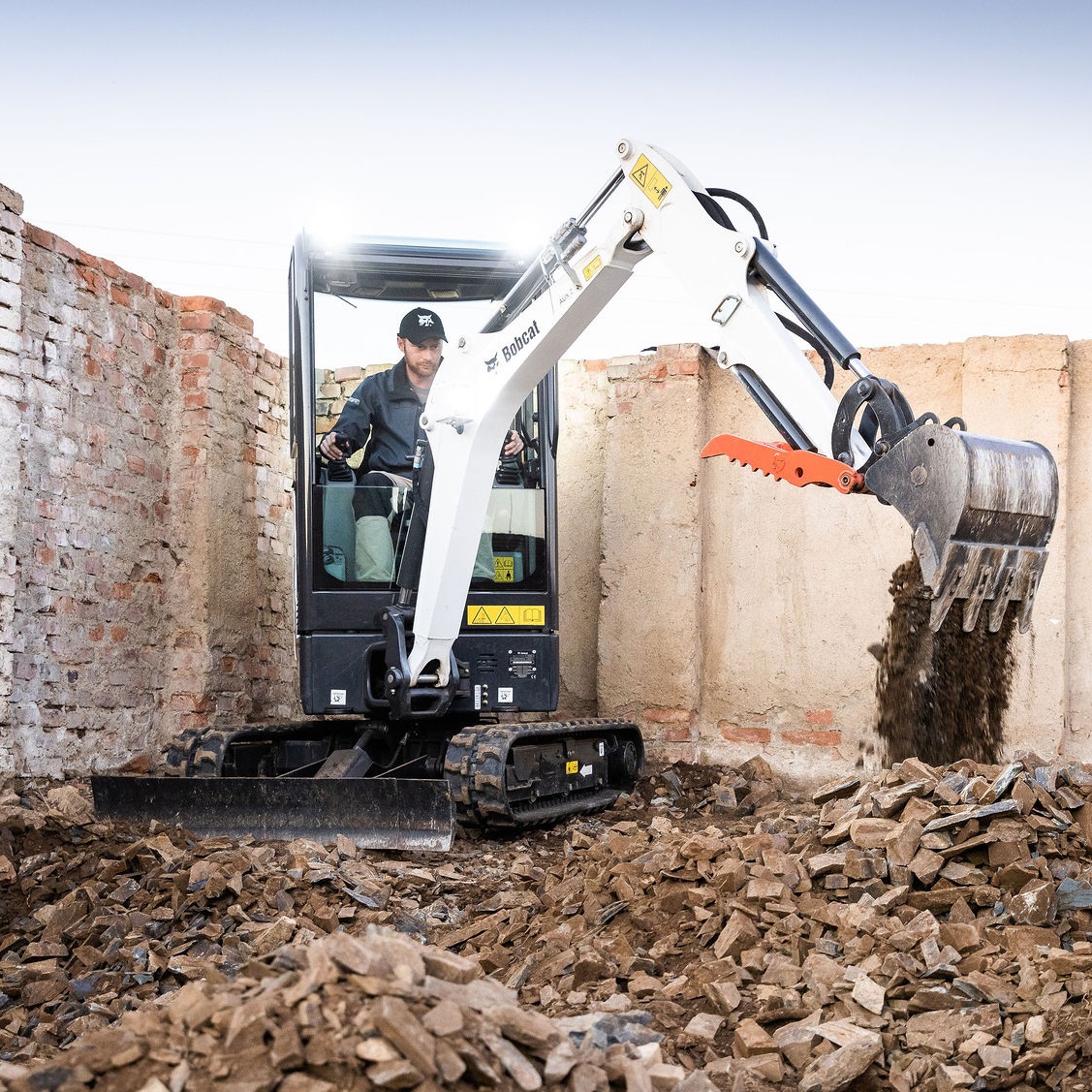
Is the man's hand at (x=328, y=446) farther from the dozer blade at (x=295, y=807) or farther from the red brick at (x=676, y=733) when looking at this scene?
the red brick at (x=676, y=733)

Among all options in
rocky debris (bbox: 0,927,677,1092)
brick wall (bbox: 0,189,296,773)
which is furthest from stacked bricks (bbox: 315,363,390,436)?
rocky debris (bbox: 0,927,677,1092)

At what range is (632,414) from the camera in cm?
817

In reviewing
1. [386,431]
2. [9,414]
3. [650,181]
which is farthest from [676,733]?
[9,414]

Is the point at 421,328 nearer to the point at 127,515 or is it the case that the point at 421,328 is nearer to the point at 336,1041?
the point at 127,515

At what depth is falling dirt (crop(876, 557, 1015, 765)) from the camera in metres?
6.24

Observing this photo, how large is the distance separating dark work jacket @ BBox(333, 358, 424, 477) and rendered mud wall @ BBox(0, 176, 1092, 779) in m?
1.73

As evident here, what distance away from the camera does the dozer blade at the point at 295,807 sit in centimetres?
562

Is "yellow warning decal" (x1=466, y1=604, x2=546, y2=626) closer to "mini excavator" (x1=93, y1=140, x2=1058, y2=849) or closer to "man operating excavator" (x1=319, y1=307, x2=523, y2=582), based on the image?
"mini excavator" (x1=93, y1=140, x2=1058, y2=849)

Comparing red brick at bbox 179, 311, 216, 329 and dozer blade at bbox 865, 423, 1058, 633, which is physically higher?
red brick at bbox 179, 311, 216, 329

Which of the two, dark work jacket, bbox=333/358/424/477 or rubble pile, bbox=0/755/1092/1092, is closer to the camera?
rubble pile, bbox=0/755/1092/1092

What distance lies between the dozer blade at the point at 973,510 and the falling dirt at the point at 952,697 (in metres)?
1.97

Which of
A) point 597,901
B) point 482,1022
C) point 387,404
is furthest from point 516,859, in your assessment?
point 482,1022

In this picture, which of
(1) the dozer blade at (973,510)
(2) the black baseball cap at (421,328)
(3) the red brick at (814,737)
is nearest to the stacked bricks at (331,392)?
(2) the black baseball cap at (421,328)

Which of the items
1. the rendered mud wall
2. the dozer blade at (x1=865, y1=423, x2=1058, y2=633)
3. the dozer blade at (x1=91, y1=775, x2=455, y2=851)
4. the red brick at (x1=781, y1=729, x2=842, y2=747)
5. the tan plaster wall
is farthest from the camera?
the red brick at (x1=781, y1=729, x2=842, y2=747)
